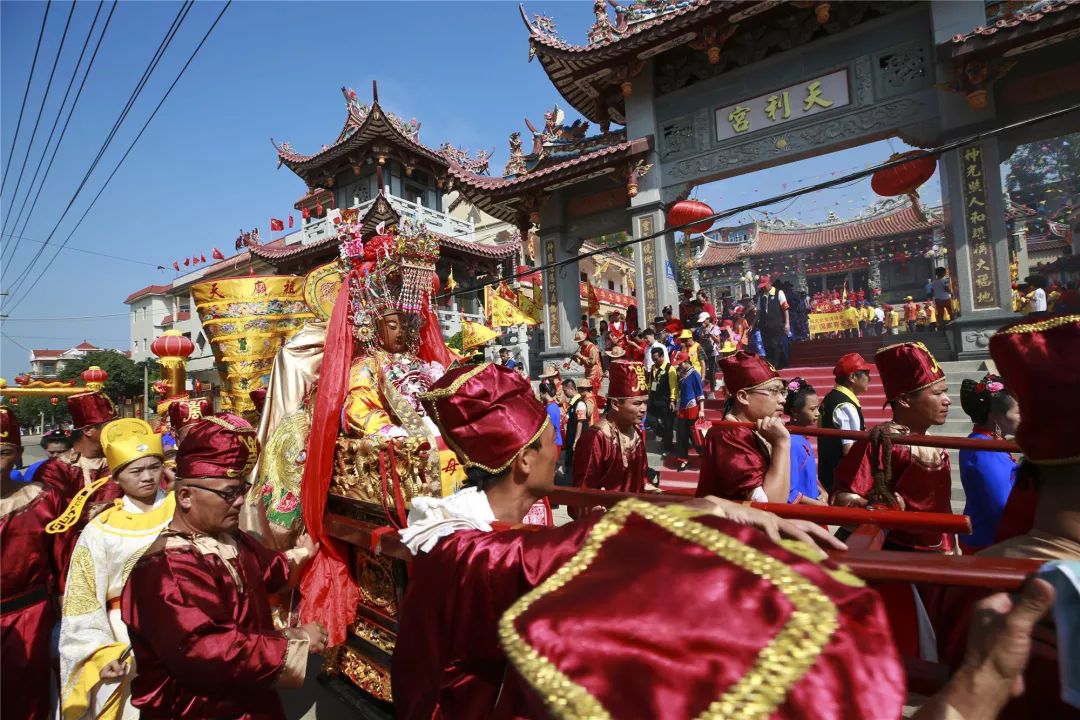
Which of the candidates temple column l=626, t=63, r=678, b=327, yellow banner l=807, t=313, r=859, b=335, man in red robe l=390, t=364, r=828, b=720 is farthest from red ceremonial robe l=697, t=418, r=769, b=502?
yellow banner l=807, t=313, r=859, b=335

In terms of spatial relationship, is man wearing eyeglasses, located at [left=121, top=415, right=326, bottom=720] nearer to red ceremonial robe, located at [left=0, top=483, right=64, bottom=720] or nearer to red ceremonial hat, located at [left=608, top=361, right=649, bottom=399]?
red ceremonial robe, located at [left=0, top=483, right=64, bottom=720]

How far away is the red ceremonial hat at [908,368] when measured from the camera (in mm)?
2885

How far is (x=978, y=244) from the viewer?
8.80 m

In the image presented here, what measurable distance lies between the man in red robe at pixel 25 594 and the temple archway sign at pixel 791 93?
35.1ft

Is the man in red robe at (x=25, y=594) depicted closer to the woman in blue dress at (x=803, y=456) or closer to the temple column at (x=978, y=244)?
the woman in blue dress at (x=803, y=456)

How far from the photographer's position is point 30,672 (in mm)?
2740

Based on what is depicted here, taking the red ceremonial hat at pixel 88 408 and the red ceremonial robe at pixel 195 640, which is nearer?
the red ceremonial robe at pixel 195 640

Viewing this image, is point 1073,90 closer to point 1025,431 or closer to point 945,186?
point 945,186

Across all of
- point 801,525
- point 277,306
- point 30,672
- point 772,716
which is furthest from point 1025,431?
point 277,306

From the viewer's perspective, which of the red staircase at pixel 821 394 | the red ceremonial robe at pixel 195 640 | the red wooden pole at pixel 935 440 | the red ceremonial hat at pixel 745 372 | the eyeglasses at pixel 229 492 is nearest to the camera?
the red ceremonial robe at pixel 195 640

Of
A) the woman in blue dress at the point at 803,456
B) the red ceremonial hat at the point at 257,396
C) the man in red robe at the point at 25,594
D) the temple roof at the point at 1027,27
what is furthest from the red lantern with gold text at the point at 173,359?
the temple roof at the point at 1027,27

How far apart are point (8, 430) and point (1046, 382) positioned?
4.53 meters

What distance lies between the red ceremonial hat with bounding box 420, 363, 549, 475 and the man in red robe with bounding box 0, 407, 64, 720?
250 centimetres

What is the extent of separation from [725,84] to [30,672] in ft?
42.2
